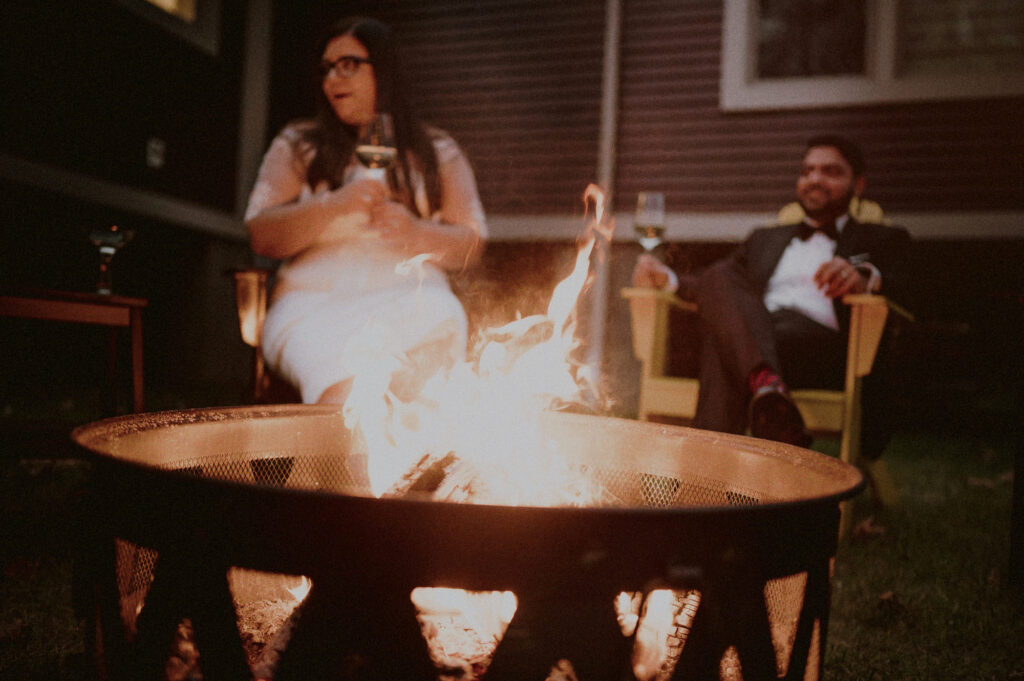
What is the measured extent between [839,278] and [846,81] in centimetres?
371

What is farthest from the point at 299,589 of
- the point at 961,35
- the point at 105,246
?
the point at 961,35

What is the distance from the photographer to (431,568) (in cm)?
70

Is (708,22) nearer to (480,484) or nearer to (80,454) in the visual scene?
(480,484)

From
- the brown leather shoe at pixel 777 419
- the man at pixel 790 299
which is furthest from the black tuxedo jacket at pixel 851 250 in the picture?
the brown leather shoe at pixel 777 419

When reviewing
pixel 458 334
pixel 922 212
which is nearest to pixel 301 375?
pixel 458 334

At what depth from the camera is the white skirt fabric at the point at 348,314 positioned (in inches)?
76.7

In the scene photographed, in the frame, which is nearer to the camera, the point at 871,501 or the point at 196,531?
the point at 196,531

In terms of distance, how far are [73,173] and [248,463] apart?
15.3 ft

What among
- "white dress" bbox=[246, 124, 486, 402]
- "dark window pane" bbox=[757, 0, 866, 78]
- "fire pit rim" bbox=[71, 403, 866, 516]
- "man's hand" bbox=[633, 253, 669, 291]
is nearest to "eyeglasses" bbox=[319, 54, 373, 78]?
"white dress" bbox=[246, 124, 486, 402]

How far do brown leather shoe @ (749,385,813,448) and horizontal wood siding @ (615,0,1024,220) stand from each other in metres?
3.78

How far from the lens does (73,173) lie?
4867 mm

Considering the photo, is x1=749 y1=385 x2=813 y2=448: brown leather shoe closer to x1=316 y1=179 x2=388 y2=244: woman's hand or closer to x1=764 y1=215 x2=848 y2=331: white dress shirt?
x1=764 y1=215 x2=848 y2=331: white dress shirt

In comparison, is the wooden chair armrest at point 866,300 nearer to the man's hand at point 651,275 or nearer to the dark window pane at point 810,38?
the man's hand at point 651,275

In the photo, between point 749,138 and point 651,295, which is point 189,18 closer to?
point 749,138
